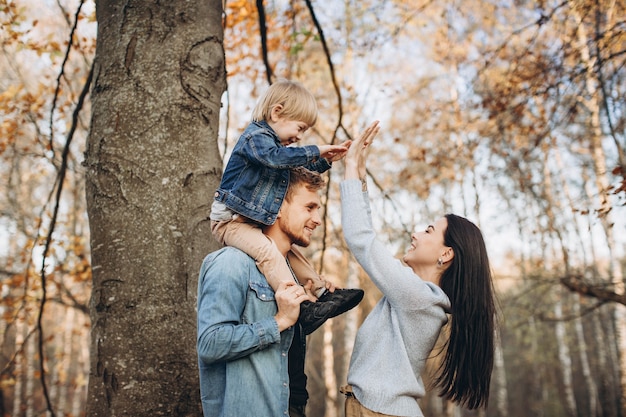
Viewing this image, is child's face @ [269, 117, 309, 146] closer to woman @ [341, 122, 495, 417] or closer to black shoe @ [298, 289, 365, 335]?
woman @ [341, 122, 495, 417]

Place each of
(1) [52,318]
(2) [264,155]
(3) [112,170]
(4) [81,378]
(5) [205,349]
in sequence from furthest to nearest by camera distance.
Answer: (1) [52,318] → (4) [81,378] → (3) [112,170] → (2) [264,155] → (5) [205,349]

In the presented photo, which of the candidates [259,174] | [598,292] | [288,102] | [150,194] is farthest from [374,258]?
[598,292]

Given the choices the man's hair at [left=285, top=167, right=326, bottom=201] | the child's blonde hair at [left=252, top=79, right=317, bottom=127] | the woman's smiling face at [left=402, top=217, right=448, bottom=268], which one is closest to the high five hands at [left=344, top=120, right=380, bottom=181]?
the man's hair at [left=285, top=167, right=326, bottom=201]

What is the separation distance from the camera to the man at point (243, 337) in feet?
5.49

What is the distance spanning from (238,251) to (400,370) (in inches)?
34.1

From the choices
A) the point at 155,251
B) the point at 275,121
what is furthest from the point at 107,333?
the point at 275,121

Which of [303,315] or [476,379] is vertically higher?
[303,315]

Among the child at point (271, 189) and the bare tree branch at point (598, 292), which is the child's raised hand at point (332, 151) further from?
the bare tree branch at point (598, 292)

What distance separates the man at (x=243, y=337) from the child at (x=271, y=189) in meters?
0.08

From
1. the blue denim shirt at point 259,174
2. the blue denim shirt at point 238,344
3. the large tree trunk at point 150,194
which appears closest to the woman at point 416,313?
the blue denim shirt at point 259,174

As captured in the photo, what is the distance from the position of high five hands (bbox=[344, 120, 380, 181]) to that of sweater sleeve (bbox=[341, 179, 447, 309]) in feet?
0.14

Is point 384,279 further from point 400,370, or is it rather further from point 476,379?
point 476,379

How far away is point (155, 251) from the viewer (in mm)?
2182

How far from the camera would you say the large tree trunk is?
210 centimetres
